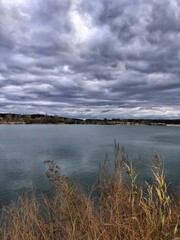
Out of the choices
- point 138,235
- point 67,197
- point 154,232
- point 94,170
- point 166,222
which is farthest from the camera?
point 94,170

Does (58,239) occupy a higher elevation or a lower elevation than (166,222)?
lower

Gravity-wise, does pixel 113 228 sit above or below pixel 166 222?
below

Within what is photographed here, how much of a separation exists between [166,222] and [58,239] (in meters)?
3.67

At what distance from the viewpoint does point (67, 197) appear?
5.63m

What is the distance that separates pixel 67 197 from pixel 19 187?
1288 cm

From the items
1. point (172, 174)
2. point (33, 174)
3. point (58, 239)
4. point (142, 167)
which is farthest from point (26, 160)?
point (58, 239)

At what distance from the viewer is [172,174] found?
21422mm

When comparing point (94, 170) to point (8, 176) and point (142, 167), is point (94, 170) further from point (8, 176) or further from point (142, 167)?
point (8, 176)

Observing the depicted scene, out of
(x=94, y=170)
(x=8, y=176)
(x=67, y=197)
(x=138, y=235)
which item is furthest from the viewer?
(x=94, y=170)

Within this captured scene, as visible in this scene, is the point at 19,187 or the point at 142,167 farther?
the point at 142,167

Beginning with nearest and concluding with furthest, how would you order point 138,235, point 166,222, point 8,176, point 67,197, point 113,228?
point 166,222 < point 138,235 < point 113,228 < point 67,197 < point 8,176

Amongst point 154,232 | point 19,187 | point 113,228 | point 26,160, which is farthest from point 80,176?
point 154,232

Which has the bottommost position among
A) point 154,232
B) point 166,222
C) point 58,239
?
point 58,239

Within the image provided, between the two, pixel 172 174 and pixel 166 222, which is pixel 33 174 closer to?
pixel 172 174
